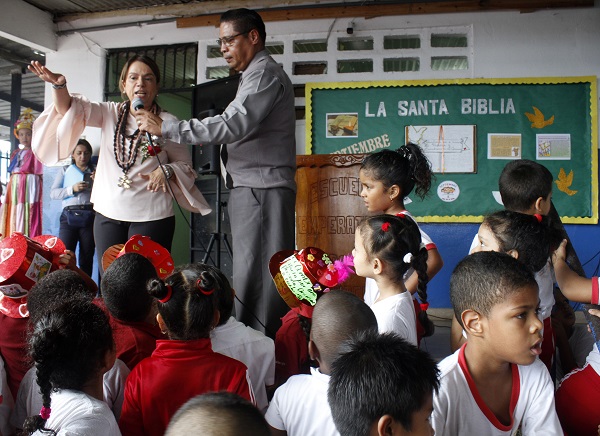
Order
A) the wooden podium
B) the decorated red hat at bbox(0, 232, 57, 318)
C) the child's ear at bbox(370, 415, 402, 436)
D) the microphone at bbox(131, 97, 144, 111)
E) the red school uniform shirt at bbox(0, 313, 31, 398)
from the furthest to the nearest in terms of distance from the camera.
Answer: the wooden podium, the microphone at bbox(131, 97, 144, 111), the decorated red hat at bbox(0, 232, 57, 318), the red school uniform shirt at bbox(0, 313, 31, 398), the child's ear at bbox(370, 415, 402, 436)

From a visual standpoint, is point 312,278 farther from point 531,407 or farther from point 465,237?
point 465,237

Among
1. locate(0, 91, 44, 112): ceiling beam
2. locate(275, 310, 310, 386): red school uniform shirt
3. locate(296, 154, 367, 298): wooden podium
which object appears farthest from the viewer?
locate(0, 91, 44, 112): ceiling beam

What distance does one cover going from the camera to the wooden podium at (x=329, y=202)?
346 centimetres

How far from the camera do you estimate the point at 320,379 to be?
1.29 m

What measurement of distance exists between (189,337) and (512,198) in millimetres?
1494

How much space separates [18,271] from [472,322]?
59.5 inches

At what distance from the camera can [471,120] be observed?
185 inches

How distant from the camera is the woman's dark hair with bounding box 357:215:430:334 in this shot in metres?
1.82

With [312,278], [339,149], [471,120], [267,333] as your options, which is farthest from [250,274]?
[471,120]

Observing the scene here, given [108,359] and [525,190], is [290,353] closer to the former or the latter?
[108,359]

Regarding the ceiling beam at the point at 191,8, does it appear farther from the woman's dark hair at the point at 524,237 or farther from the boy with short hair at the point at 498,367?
the boy with short hair at the point at 498,367

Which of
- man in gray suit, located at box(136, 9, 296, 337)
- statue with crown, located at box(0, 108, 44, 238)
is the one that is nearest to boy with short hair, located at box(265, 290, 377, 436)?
man in gray suit, located at box(136, 9, 296, 337)

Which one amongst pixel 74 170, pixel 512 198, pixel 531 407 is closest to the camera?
pixel 531 407

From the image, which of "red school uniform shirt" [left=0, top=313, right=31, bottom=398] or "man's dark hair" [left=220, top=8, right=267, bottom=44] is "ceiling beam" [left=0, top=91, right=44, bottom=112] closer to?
"man's dark hair" [left=220, top=8, right=267, bottom=44]
